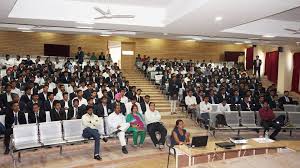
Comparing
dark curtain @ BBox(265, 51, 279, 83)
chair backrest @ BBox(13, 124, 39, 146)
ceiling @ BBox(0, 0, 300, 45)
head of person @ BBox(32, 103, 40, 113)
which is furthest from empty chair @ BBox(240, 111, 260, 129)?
dark curtain @ BBox(265, 51, 279, 83)

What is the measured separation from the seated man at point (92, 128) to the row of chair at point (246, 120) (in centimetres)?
401

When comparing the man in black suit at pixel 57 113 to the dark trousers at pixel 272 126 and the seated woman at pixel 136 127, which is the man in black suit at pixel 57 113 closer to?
the seated woman at pixel 136 127

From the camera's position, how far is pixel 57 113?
8898mm

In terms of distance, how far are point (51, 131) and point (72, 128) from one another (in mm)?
549

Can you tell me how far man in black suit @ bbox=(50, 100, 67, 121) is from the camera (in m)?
8.80

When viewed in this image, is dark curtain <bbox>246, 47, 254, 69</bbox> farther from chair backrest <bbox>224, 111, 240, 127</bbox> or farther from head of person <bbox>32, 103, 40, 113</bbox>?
head of person <bbox>32, 103, 40, 113</bbox>

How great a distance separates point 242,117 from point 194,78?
20.5ft

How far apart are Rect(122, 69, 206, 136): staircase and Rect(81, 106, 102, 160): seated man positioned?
3.20m

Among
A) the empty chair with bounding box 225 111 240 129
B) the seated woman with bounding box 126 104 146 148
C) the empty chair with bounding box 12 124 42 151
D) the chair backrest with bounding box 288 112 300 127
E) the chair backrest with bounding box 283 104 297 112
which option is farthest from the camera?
the chair backrest with bounding box 283 104 297 112

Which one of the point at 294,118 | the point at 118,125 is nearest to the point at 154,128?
the point at 118,125

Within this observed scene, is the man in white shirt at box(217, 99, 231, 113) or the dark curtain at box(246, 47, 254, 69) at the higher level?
the dark curtain at box(246, 47, 254, 69)

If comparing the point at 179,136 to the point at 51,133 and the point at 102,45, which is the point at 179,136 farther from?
the point at 102,45

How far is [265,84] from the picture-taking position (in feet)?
68.0

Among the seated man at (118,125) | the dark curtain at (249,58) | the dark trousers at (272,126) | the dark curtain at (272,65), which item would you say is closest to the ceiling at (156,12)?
the seated man at (118,125)
